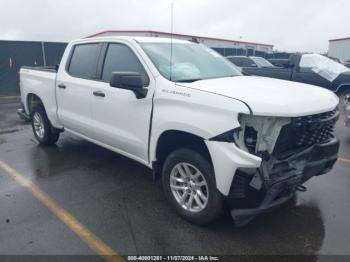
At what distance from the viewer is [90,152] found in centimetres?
618

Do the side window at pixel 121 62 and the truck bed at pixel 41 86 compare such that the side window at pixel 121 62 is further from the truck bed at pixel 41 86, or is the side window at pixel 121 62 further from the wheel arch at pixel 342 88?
the wheel arch at pixel 342 88

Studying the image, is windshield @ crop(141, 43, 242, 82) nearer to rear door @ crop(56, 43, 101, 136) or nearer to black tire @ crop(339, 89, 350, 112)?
rear door @ crop(56, 43, 101, 136)

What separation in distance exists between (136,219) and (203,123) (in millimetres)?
1367

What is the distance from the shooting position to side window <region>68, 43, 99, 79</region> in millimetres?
4914

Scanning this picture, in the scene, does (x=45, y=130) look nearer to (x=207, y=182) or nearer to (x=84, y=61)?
(x=84, y=61)

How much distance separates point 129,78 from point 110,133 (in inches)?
43.3

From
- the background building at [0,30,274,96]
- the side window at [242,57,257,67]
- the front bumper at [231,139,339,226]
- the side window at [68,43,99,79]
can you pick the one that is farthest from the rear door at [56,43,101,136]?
the background building at [0,30,274,96]

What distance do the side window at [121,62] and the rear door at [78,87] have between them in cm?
26

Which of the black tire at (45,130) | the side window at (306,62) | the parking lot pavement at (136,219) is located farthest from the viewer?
the side window at (306,62)

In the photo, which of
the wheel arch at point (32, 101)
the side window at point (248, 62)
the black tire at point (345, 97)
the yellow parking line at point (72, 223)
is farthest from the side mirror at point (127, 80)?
the side window at point (248, 62)

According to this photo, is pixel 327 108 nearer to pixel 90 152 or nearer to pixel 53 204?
pixel 53 204

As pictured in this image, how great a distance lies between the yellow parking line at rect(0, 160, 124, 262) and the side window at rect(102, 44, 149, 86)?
5.60 ft

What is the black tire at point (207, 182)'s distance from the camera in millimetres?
3303

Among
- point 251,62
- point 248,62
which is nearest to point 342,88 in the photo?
point 251,62
